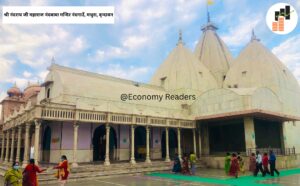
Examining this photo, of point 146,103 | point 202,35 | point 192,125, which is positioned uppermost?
point 202,35

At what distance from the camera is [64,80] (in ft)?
70.6

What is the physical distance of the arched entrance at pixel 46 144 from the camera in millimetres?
20078

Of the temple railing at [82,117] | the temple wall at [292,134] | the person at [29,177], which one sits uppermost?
the temple railing at [82,117]

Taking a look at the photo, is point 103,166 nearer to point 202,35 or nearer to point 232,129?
point 232,129

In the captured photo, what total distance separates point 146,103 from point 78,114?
1043 centimetres

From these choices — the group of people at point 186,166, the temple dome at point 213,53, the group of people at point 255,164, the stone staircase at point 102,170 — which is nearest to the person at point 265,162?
the group of people at point 255,164

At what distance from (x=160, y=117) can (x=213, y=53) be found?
2308cm

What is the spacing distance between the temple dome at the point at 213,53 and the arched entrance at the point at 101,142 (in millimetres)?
21130

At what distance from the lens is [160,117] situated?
21906mm

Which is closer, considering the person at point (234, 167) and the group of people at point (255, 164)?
the person at point (234, 167)

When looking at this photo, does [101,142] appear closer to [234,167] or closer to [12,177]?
[234,167]

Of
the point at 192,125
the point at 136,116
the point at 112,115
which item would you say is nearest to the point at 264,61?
the point at 192,125

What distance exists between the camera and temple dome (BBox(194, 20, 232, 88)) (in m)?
39.7

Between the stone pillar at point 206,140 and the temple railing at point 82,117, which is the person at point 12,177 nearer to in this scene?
the temple railing at point 82,117
